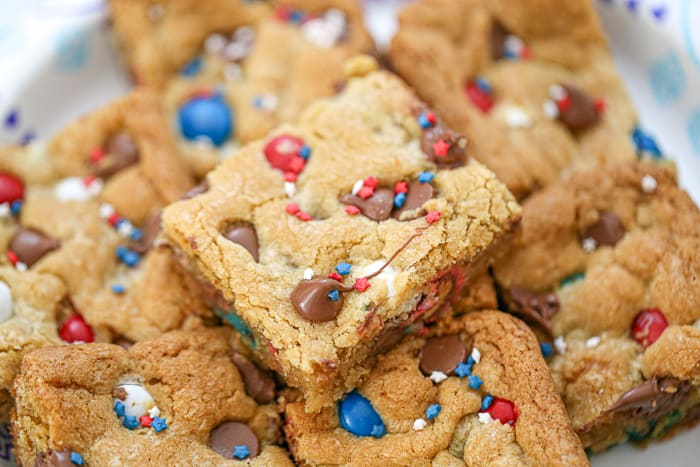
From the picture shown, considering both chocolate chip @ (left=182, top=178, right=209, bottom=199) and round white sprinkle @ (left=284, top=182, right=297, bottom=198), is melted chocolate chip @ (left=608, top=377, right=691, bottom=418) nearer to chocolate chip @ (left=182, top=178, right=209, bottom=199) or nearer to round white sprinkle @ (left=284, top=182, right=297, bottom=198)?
round white sprinkle @ (left=284, top=182, right=297, bottom=198)

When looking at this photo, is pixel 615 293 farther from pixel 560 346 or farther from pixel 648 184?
pixel 648 184

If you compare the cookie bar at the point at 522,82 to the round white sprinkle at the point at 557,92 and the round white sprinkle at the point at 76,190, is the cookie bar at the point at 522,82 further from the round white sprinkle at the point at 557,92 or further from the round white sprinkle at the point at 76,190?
the round white sprinkle at the point at 76,190

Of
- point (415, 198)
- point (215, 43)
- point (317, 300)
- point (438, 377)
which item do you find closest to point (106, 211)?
point (215, 43)

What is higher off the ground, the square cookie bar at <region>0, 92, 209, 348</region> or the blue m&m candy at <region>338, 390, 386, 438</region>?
the square cookie bar at <region>0, 92, 209, 348</region>

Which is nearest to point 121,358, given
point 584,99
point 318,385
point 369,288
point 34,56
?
point 318,385

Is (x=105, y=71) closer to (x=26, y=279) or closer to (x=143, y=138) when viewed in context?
(x=143, y=138)

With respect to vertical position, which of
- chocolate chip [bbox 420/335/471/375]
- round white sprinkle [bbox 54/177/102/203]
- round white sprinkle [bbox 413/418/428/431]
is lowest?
round white sprinkle [bbox 413/418/428/431]

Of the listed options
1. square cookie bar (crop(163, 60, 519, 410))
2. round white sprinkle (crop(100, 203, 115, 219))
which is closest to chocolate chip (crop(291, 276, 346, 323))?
square cookie bar (crop(163, 60, 519, 410))
